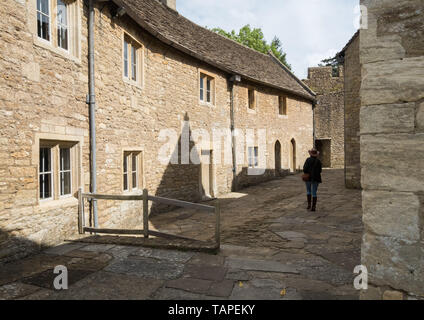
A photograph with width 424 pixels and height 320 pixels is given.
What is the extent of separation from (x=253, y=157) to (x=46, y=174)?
11116 millimetres

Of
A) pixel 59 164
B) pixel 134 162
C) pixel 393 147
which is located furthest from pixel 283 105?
pixel 393 147

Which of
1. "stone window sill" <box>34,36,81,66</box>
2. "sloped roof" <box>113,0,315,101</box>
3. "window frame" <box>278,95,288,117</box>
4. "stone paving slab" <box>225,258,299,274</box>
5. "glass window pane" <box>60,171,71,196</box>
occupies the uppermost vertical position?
"sloped roof" <box>113,0,315,101</box>

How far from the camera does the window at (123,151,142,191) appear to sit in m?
7.88

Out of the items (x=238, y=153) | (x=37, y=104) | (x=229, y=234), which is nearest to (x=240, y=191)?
(x=238, y=153)

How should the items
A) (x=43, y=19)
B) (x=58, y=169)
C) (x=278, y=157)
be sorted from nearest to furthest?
(x=43, y=19), (x=58, y=169), (x=278, y=157)

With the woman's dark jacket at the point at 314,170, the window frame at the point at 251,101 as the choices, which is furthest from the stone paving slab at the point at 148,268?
the window frame at the point at 251,101

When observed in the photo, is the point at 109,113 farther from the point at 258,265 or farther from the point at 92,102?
the point at 258,265

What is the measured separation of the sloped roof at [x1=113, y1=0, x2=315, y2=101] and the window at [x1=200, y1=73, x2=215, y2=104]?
61cm

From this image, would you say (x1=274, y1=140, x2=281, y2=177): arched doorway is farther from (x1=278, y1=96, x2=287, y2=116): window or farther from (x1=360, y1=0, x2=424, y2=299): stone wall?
(x1=360, y1=0, x2=424, y2=299): stone wall

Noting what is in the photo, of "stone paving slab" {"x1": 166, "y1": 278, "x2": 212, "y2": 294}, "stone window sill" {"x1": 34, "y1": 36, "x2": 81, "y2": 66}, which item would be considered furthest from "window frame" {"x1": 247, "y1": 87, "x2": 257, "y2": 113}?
"stone paving slab" {"x1": 166, "y1": 278, "x2": 212, "y2": 294}

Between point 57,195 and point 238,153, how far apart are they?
938cm

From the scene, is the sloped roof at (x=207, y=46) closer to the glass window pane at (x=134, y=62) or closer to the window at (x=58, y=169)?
the glass window pane at (x=134, y=62)

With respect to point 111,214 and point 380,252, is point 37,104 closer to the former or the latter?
point 111,214

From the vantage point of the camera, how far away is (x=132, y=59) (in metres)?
8.17
